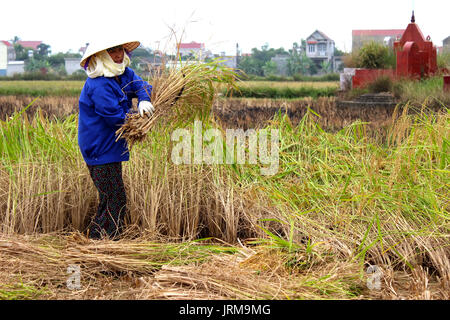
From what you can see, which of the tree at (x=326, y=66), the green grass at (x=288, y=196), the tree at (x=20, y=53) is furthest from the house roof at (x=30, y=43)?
the green grass at (x=288, y=196)

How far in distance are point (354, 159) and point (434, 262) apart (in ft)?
4.11

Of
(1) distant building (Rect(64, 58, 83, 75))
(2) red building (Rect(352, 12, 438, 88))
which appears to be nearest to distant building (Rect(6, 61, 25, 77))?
(1) distant building (Rect(64, 58, 83, 75))

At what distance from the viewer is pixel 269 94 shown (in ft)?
58.9

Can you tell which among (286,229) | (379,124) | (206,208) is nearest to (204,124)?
(206,208)

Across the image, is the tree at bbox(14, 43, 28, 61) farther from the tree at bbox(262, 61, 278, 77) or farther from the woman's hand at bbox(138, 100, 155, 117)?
the woman's hand at bbox(138, 100, 155, 117)

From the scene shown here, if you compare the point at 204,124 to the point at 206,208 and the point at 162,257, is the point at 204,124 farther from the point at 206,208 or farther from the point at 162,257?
the point at 162,257

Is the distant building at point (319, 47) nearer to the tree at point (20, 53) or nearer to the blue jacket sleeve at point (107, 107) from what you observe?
the tree at point (20, 53)

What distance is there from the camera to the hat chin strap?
326 cm

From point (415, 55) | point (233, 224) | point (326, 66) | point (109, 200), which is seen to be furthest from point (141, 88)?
point (326, 66)

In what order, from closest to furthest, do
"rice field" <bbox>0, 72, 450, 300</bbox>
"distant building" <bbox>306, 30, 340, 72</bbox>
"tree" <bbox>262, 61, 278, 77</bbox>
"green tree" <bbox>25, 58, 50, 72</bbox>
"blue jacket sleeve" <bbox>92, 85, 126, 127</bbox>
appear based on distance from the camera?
"rice field" <bbox>0, 72, 450, 300</bbox>
"blue jacket sleeve" <bbox>92, 85, 126, 127</bbox>
"tree" <bbox>262, 61, 278, 77</bbox>
"green tree" <bbox>25, 58, 50, 72</bbox>
"distant building" <bbox>306, 30, 340, 72</bbox>

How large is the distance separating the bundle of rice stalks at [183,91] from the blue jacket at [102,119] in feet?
0.30

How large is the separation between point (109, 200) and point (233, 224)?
0.80 meters

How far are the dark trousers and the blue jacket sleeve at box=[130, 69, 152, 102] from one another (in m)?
0.44
